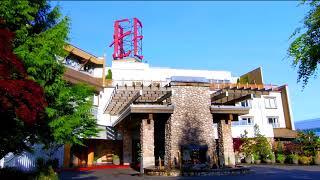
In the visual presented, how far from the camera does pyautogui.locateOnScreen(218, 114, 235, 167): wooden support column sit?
23519 mm

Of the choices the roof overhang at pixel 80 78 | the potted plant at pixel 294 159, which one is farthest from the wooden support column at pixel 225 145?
the roof overhang at pixel 80 78

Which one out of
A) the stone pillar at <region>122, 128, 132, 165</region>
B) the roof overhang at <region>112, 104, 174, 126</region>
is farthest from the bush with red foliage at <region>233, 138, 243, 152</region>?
the roof overhang at <region>112, 104, 174, 126</region>

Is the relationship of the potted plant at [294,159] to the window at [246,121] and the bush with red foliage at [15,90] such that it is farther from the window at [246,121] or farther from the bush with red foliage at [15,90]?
the bush with red foliage at [15,90]

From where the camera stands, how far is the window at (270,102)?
136 feet

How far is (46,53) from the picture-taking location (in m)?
12.0

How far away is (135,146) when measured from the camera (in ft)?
109

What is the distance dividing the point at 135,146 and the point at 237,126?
1193 cm

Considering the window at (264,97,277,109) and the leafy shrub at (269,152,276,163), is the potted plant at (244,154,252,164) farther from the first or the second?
the window at (264,97,277,109)

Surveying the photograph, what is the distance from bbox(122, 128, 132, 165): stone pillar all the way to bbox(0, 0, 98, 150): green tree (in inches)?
707

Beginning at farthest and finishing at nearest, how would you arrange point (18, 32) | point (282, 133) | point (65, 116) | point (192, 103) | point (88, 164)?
point (282, 133), point (88, 164), point (192, 103), point (65, 116), point (18, 32)

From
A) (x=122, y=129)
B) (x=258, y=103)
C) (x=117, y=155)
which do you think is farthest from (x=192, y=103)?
(x=258, y=103)

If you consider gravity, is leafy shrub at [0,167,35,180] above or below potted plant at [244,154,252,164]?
below

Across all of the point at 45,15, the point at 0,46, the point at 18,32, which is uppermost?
the point at 45,15

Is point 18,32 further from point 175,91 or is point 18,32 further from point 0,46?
point 175,91
